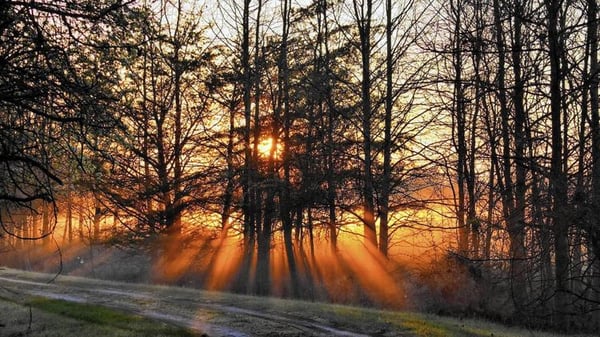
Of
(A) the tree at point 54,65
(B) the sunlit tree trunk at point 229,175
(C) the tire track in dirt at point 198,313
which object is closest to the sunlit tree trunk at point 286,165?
(B) the sunlit tree trunk at point 229,175

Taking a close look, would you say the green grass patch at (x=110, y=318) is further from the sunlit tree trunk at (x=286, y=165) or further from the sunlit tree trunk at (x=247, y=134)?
the sunlit tree trunk at (x=247, y=134)

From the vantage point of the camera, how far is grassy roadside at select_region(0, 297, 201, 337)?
37.3 feet

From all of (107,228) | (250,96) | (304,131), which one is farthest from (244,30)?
(107,228)

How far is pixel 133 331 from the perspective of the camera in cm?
1130

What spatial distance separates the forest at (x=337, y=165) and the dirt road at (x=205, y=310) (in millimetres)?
2649

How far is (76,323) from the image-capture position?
41.6ft

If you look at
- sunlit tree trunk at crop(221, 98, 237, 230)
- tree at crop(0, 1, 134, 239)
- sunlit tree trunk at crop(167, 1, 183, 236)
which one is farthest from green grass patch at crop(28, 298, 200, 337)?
sunlit tree trunk at crop(167, 1, 183, 236)

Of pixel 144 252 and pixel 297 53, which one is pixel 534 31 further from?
pixel 144 252

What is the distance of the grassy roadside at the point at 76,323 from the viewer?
11366 millimetres

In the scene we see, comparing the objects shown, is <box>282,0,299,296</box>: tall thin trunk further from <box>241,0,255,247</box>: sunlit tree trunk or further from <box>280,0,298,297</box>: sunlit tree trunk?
<box>241,0,255,247</box>: sunlit tree trunk

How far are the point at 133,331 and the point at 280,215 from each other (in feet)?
44.9

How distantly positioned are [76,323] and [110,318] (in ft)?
2.49

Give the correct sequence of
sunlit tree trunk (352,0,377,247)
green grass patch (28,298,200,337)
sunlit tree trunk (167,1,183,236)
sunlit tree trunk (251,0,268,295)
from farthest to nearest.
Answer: sunlit tree trunk (167,1,183,236), sunlit tree trunk (251,0,268,295), sunlit tree trunk (352,0,377,247), green grass patch (28,298,200,337)

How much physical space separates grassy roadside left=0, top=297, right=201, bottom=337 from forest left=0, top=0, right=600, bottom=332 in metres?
1.34
